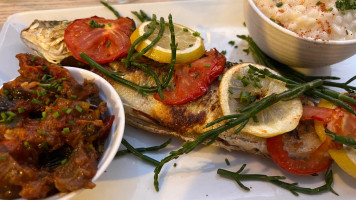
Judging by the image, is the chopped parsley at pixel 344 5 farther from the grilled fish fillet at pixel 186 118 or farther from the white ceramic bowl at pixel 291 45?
the grilled fish fillet at pixel 186 118

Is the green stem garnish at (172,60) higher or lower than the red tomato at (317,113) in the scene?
higher

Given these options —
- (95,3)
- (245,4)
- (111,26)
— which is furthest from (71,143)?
(95,3)

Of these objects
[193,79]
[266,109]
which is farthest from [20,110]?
[266,109]

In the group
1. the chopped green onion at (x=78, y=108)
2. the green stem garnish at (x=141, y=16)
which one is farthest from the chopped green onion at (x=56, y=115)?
the green stem garnish at (x=141, y=16)

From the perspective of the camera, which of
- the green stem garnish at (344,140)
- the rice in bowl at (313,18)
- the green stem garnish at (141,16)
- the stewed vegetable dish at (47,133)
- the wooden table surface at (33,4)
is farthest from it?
the wooden table surface at (33,4)

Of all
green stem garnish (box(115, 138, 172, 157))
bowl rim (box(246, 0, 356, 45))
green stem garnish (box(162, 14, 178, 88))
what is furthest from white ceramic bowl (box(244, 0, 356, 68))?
green stem garnish (box(115, 138, 172, 157))

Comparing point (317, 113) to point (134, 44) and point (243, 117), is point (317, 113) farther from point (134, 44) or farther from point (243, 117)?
point (134, 44)
